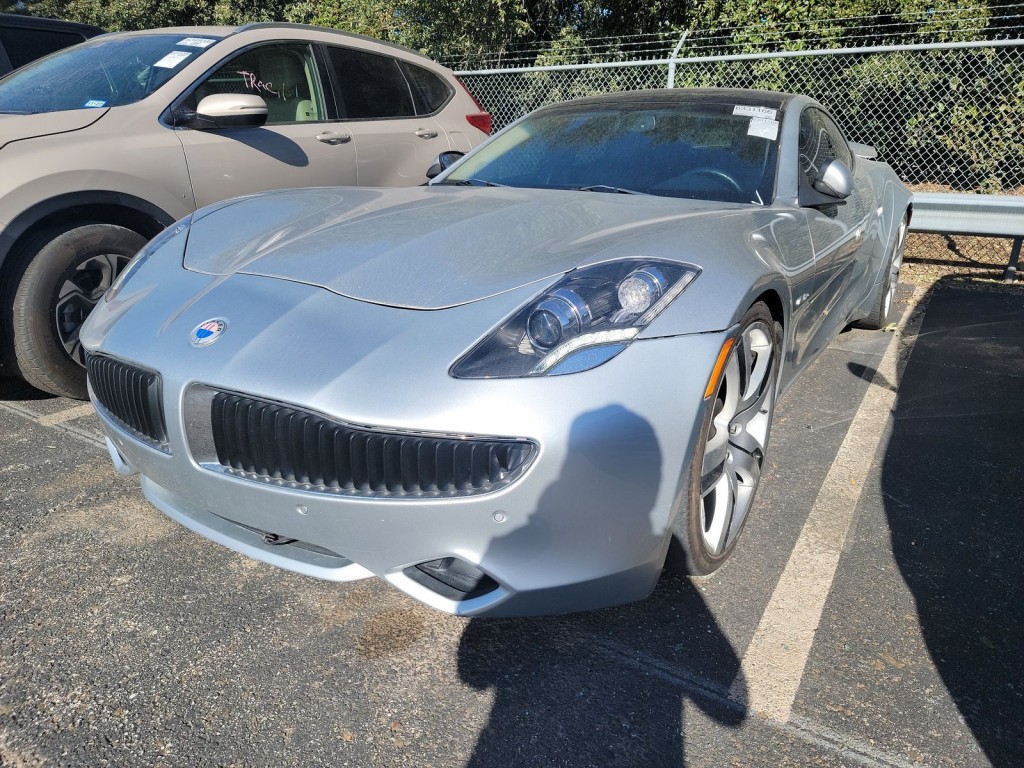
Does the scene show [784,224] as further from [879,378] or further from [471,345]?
[879,378]

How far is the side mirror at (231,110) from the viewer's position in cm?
368

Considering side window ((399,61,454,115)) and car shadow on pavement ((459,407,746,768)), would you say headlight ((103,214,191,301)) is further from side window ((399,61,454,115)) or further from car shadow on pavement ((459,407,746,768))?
side window ((399,61,454,115))

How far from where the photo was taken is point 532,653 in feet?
6.59

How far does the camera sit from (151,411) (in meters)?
1.97

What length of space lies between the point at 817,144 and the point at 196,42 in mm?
3116

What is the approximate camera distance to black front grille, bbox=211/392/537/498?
1660 millimetres

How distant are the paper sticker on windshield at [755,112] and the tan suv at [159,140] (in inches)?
86.4

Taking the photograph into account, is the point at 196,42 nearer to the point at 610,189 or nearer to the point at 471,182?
the point at 471,182

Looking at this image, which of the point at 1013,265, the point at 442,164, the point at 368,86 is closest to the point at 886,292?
the point at 1013,265

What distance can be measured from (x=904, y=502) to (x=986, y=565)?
1.34 ft

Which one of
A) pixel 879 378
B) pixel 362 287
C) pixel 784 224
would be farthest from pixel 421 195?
pixel 879 378

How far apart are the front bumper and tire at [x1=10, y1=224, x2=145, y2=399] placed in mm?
1664

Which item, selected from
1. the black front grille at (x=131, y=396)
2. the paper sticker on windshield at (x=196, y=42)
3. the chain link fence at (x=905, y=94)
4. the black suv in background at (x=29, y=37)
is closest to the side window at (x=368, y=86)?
the paper sticker on windshield at (x=196, y=42)

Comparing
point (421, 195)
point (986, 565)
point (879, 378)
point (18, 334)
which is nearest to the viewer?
point (986, 565)
